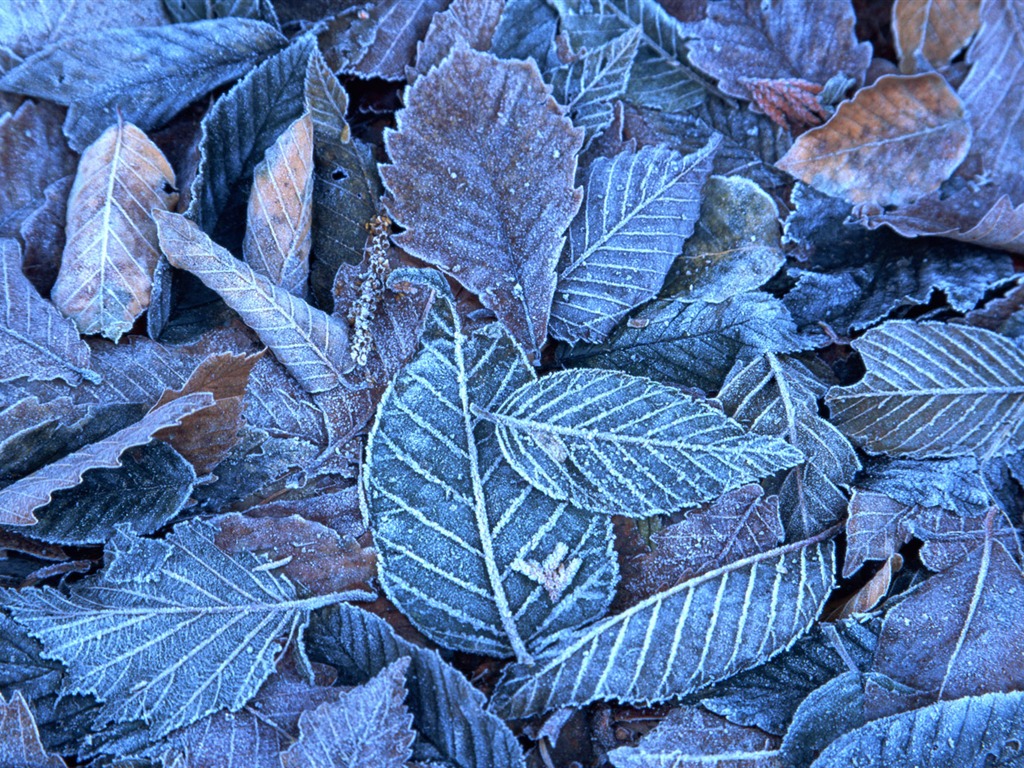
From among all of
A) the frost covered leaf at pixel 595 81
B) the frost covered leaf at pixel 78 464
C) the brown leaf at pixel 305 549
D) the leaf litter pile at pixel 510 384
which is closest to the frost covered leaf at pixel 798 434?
the leaf litter pile at pixel 510 384

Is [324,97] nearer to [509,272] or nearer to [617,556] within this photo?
[509,272]

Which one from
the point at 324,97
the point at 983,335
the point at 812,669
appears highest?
the point at 324,97

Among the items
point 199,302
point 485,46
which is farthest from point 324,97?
point 199,302

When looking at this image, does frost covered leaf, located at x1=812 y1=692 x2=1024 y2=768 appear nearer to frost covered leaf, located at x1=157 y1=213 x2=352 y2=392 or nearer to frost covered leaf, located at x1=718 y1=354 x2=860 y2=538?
frost covered leaf, located at x1=718 y1=354 x2=860 y2=538

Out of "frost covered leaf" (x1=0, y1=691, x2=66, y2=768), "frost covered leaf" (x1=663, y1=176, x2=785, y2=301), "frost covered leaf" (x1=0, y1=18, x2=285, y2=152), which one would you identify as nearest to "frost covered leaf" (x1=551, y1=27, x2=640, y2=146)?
"frost covered leaf" (x1=663, y1=176, x2=785, y2=301)

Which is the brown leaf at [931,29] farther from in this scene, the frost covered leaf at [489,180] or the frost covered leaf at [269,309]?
the frost covered leaf at [269,309]

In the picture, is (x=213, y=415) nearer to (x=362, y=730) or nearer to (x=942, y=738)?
(x=362, y=730)
